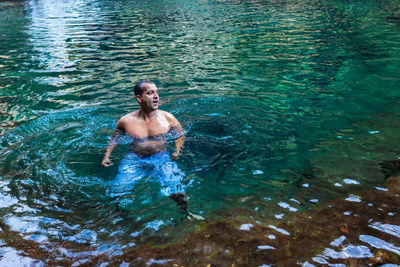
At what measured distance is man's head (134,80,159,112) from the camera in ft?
15.2

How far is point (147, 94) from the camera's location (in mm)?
4656

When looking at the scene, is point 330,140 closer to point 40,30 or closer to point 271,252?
point 271,252

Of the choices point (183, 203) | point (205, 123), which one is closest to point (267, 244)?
point (183, 203)

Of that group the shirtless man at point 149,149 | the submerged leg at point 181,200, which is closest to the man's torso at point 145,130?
the shirtless man at point 149,149

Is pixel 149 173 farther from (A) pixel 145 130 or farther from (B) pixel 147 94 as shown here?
(B) pixel 147 94

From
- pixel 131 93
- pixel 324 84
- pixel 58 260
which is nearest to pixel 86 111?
pixel 131 93

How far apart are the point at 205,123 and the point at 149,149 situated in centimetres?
174

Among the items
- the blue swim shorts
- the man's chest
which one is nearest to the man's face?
the man's chest

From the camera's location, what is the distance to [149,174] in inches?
175

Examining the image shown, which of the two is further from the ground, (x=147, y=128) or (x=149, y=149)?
(x=147, y=128)

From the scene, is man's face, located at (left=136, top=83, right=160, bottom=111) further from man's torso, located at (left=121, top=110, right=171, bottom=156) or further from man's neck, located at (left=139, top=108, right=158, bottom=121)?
man's torso, located at (left=121, top=110, right=171, bottom=156)

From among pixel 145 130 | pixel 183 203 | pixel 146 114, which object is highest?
pixel 146 114

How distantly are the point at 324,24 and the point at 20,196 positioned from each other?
16.2 meters

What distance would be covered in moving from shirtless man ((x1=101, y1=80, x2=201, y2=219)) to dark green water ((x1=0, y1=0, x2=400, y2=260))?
0.55ft
